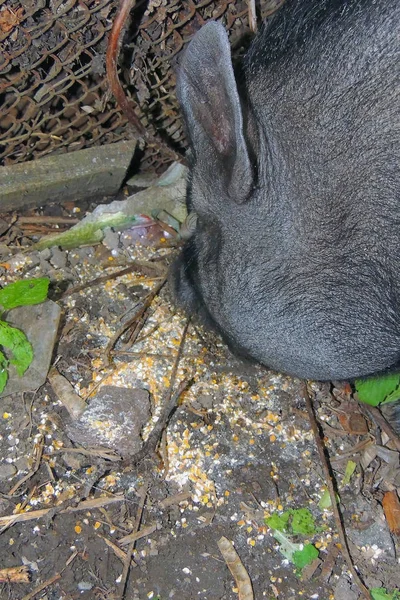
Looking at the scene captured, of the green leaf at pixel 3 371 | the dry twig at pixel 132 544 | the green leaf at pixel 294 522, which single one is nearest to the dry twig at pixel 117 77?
the green leaf at pixel 3 371

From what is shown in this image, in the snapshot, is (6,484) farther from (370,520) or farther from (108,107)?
(108,107)

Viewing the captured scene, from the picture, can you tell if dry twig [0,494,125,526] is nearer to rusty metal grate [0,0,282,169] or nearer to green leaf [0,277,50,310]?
green leaf [0,277,50,310]

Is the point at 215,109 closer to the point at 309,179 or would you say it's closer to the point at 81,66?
the point at 309,179

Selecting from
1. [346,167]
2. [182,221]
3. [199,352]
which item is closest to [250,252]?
[346,167]

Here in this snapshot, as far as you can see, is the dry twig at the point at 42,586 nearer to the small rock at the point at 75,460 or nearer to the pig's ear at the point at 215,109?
the small rock at the point at 75,460

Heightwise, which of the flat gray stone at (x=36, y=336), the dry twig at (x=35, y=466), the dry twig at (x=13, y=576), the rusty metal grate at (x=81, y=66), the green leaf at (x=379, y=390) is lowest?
the green leaf at (x=379, y=390)
